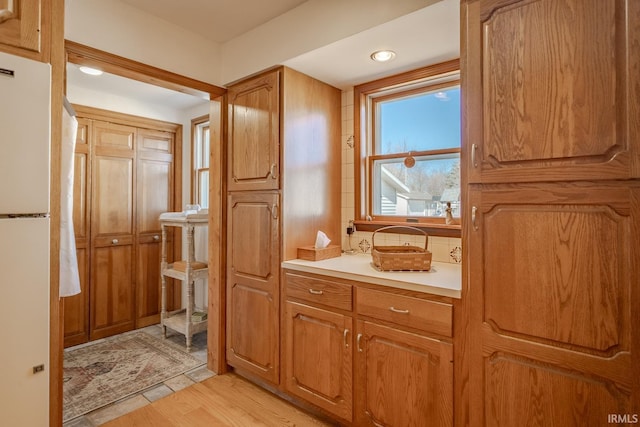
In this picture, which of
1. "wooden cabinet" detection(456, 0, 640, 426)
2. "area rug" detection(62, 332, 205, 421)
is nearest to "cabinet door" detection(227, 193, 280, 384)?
"area rug" detection(62, 332, 205, 421)

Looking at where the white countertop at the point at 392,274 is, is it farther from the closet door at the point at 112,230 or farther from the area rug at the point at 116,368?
the closet door at the point at 112,230

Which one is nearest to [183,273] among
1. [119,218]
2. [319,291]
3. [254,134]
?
[119,218]

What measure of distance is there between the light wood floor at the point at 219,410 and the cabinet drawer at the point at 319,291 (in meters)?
0.74

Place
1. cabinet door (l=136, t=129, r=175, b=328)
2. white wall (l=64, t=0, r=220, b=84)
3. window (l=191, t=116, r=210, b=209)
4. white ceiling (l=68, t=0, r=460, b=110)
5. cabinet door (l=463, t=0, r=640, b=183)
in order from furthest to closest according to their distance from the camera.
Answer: window (l=191, t=116, r=210, b=209) < cabinet door (l=136, t=129, r=175, b=328) < white wall (l=64, t=0, r=220, b=84) < white ceiling (l=68, t=0, r=460, b=110) < cabinet door (l=463, t=0, r=640, b=183)

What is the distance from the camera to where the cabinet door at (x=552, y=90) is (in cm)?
112

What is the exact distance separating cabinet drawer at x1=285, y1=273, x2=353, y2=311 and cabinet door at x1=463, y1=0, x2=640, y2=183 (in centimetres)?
91

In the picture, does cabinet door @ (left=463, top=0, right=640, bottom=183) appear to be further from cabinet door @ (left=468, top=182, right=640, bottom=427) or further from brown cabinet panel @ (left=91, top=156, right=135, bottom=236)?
brown cabinet panel @ (left=91, top=156, right=135, bottom=236)

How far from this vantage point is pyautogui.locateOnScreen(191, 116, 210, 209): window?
12.5 ft

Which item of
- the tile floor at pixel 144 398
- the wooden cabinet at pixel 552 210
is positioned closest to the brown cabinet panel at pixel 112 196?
the tile floor at pixel 144 398

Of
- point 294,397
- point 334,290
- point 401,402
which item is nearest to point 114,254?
point 294,397

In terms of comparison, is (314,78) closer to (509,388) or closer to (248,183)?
(248,183)

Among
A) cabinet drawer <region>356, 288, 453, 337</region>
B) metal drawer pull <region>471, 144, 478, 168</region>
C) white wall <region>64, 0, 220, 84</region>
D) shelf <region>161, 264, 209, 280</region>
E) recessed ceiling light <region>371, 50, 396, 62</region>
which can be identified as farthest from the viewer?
shelf <region>161, 264, 209, 280</region>

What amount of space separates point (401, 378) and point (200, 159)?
3.16m

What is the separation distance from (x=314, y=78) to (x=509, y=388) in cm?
214
